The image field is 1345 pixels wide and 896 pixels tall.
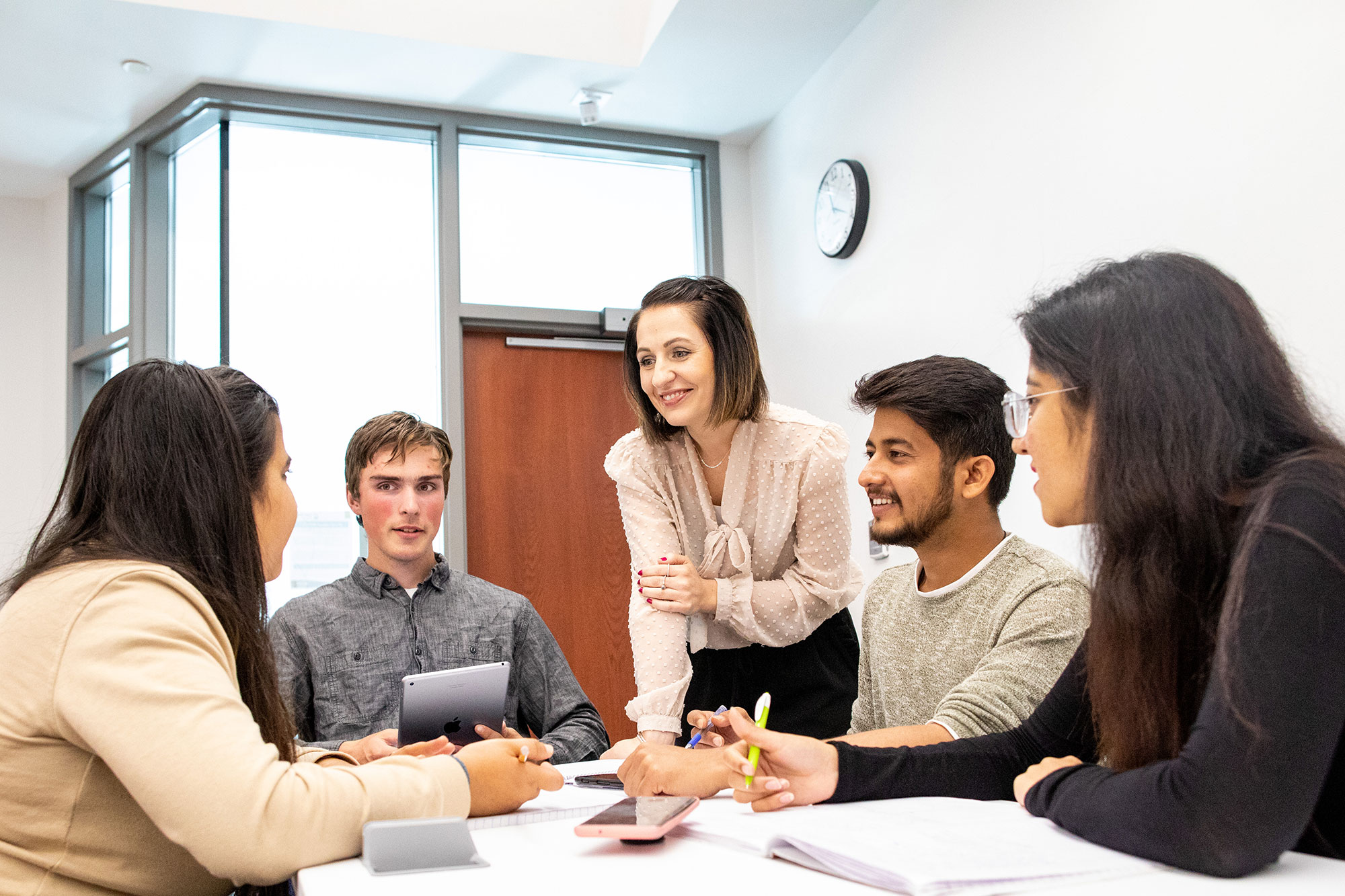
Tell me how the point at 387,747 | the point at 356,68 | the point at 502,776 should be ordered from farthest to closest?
the point at 356,68, the point at 387,747, the point at 502,776

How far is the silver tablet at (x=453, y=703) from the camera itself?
56.7 inches

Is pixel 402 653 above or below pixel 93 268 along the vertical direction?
below

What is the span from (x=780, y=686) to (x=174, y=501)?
1339 millimetres

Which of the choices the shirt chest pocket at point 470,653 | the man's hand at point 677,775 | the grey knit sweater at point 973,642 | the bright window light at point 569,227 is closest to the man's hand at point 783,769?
the man's hand at point 677,775

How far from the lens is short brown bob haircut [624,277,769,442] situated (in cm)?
213

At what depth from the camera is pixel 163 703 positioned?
919 millimetres

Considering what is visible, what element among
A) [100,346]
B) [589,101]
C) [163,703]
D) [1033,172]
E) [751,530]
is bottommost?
[163,703]

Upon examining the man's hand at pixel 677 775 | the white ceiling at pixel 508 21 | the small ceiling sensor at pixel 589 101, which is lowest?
the man's hand at pixel 677 775

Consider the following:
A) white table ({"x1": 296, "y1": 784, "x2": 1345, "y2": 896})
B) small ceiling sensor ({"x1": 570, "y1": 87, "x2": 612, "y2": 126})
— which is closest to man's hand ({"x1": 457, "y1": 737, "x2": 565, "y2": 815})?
white table ({"x1": 296, "y1": 784, "x2": 1345, "y2": 896})

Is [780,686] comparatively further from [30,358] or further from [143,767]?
[30,358]

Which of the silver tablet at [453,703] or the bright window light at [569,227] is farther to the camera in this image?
the bright window light at [569,227]

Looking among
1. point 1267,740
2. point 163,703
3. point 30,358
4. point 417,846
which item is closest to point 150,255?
point 30,358

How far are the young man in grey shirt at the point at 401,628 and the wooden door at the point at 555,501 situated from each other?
167cm

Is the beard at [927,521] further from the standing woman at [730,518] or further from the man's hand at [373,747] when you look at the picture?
the man's hand at [373,747]
